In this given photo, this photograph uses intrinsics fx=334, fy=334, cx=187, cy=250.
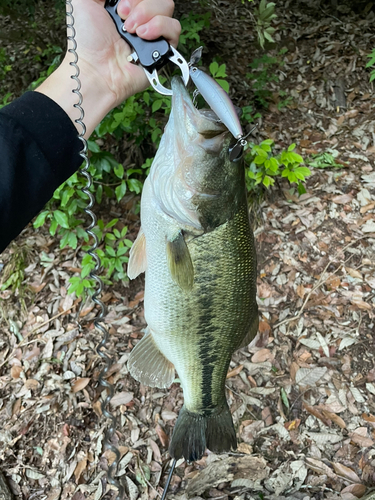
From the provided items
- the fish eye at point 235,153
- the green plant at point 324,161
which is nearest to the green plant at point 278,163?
the green plant at point 324,161

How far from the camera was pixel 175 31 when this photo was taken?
4.65 ft

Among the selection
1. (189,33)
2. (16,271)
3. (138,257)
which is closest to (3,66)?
(189,33)

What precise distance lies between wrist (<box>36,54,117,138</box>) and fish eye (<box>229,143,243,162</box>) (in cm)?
73

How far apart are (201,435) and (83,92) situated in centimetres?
183

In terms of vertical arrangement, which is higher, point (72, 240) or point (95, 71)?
point (95, 71)

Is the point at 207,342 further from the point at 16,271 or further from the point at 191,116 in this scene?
the point at 16,271

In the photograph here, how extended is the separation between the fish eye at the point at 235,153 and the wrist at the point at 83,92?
73cm

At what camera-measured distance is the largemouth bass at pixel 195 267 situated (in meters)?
1.32

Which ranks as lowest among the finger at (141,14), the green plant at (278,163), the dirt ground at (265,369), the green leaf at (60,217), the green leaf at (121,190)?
the dirt ground at (265,369)

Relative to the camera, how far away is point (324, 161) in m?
3.67

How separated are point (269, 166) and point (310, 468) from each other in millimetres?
2285

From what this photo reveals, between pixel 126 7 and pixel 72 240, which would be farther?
pixel 72 240

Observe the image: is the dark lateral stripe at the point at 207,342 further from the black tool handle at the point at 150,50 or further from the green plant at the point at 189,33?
the green plant at the point at 189,33

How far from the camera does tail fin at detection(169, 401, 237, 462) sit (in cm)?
165
